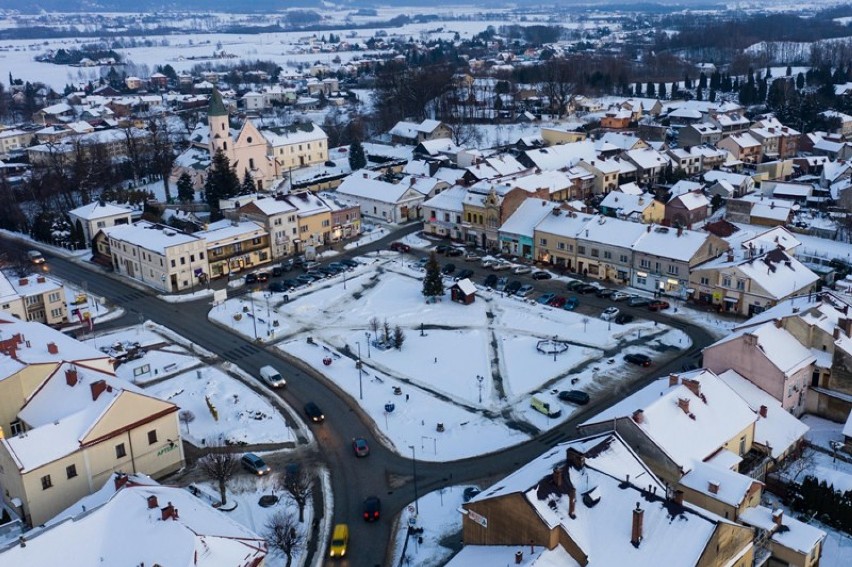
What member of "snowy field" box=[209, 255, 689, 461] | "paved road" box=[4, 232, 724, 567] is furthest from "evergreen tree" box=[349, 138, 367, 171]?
"paved road" box=[4, 232, 724, 567]

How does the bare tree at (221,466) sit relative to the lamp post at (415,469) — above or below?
above

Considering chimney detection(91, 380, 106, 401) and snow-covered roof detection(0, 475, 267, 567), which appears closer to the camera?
snow-covered roof detection(0, 475, 267, 567)

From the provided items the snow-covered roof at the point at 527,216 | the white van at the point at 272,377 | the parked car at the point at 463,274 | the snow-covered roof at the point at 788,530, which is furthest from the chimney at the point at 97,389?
the snow-covered roof at the point at 527,216

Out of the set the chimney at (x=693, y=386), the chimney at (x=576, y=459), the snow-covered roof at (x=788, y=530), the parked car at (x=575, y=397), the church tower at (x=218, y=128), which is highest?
the church tower at (x=218, y=128)

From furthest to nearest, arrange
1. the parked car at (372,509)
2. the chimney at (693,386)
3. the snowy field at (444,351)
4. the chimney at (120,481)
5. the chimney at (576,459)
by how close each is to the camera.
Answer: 1. the snowy field at (444,351)
2. the chimney at (693,386)
3. the parked car at (372,509)
4. the chimney at (120,481)
5. the chimney at (576,459)

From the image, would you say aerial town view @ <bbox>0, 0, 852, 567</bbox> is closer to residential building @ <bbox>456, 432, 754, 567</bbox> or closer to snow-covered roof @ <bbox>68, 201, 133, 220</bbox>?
residential building @ <bbox>456, 432, 754, 567</bbox>

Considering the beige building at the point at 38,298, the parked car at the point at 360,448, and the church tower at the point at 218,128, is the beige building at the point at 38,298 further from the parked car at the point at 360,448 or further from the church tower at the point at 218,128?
the church tower at the point at 218,128

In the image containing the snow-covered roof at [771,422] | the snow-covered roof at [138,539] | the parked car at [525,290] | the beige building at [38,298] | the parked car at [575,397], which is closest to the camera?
the snow-covered roof at [138,539]

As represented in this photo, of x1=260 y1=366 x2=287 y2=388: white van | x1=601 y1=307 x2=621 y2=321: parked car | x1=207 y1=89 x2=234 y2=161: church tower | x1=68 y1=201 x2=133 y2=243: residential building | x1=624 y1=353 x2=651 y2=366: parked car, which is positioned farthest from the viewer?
x1=207 y1=89 x2=234 y2=161: church tower
